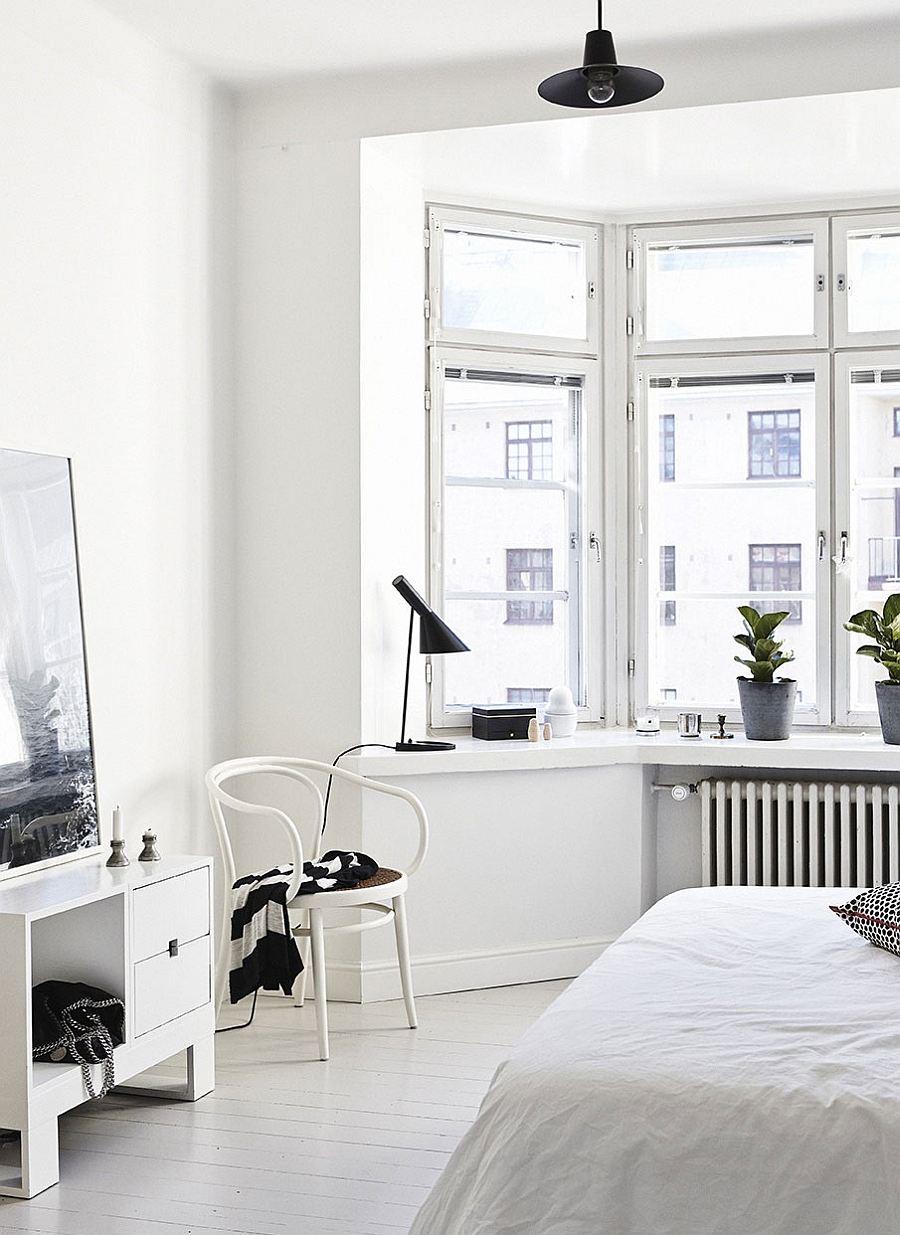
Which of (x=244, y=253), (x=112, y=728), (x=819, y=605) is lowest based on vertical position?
(x=112, y=728)

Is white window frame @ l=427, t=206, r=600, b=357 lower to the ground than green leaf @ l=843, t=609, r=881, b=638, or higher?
higher

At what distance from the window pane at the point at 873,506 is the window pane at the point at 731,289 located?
0.33 m

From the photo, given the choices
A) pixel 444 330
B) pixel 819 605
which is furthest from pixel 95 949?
pixel 819 605

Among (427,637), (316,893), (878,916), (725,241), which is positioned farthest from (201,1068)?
(725,241)

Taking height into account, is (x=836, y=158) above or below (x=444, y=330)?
above

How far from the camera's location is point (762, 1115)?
6.18 ft

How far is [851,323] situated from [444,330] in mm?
1501

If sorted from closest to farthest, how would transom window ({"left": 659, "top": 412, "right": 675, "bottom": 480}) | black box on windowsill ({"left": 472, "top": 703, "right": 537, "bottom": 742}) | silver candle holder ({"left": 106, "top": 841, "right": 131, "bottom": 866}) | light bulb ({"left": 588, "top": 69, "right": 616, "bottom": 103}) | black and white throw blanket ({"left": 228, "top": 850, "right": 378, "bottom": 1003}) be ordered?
light bulb ({"left": 588, "top": 69, "right": 616, "bottom": 103}) < silver candle holder ({"left": 106, "top": 841, "right": 131, "bottom": 866}) < black and white throw blanket ({"left": 228, "top": 850, "right": 378, "bottom": 1003}) < black box on windowsill ({"left": 472, "top": 703, "right": 537, "bottom": 742}) < transom window ({"left": 659, "top": 412, "right": 675, "bottom": 480})

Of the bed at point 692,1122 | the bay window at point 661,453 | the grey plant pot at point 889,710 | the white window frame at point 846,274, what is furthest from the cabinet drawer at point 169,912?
the white window frame at point 846,274

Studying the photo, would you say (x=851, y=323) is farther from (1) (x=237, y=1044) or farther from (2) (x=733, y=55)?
(1) (x=237, y=1044)

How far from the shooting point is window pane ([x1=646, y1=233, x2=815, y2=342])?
4.89 meters

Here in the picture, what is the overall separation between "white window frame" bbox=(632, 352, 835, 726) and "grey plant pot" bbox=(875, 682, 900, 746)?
0.34 metres

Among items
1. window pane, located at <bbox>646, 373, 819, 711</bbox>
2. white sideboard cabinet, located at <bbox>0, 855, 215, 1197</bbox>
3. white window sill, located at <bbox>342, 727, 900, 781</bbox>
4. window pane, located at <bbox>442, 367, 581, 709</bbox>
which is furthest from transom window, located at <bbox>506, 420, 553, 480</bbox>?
white sideboard cabinet, located at <bbox>0, 855, 215, 1197</bbox>

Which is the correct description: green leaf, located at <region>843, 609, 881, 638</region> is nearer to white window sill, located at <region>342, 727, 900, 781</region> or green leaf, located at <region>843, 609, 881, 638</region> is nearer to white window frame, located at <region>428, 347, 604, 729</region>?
white window sill, located at <region>342, 727, 900, 781</region>
